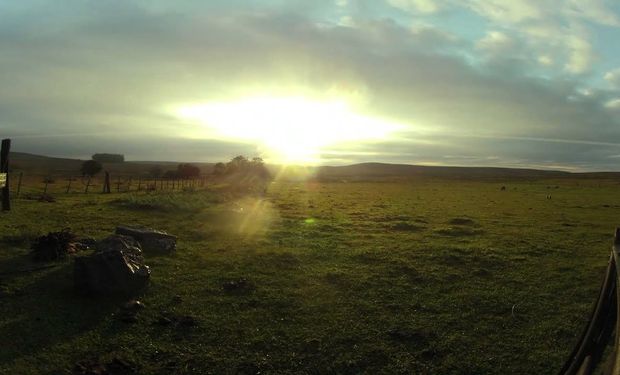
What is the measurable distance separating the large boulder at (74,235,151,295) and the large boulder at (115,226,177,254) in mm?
3071

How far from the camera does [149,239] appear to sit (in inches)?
602

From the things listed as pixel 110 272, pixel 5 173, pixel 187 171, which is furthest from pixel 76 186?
pixel 187 171

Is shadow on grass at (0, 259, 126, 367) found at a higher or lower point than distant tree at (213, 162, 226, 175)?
lower

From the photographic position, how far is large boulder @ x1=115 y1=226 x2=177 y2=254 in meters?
15.1

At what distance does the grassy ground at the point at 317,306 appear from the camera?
8.66 metres

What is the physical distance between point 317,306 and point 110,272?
16.2 feet

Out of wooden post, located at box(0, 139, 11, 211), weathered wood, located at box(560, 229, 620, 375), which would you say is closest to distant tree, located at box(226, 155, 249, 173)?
wooden post, located at box(0, 139, 11, 211)

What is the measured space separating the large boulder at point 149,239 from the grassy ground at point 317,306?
0.51 m

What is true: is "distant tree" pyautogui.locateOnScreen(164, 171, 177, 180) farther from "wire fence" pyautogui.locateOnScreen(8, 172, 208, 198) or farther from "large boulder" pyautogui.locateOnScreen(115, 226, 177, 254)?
"large boulder" pyautogui.locateOnScreen(115, 226, 177, 254)

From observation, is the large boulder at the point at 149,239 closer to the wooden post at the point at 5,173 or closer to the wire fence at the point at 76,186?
the wooden post at the point at 5,173

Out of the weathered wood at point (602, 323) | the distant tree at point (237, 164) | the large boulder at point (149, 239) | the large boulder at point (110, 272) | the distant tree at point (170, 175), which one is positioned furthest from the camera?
the distant tree at point (170, 175)

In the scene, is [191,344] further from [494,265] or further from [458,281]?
[494,265]

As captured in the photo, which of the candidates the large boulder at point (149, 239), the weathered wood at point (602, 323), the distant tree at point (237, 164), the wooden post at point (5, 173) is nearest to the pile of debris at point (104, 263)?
the large boulder at point (149, 239)

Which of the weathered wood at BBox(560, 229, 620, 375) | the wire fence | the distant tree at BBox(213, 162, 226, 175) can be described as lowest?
the wire fence
